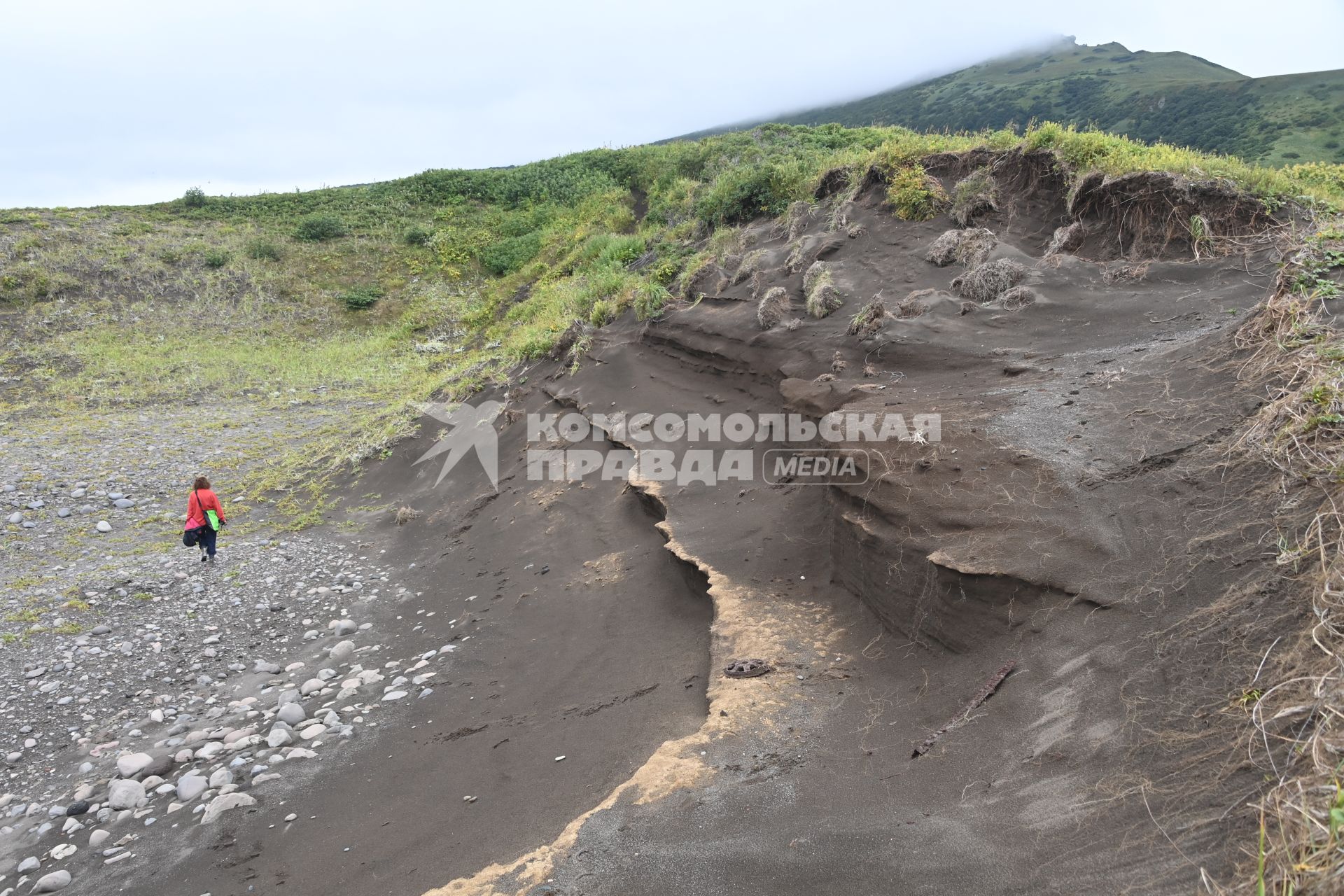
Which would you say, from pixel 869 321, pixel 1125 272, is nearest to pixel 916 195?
pixel 869 321

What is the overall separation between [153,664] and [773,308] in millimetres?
8253

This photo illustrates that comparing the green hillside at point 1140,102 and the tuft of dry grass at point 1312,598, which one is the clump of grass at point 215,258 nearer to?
the green hillside at point 1140,102

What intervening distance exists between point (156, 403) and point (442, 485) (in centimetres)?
1131

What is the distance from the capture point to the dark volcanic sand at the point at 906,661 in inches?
117

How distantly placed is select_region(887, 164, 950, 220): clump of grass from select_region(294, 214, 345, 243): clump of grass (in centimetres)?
2716

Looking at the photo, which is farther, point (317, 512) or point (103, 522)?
point (317, 512)

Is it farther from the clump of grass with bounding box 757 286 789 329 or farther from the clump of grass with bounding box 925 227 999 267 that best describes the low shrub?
the clump of grass with bounding box 925 227 999 267

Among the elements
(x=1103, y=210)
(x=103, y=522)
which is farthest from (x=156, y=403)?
(x=1103, y=210)

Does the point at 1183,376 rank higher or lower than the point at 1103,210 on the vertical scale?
lower

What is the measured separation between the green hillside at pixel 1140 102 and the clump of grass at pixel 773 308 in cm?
1542

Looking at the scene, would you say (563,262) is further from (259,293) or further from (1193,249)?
(1193,249)

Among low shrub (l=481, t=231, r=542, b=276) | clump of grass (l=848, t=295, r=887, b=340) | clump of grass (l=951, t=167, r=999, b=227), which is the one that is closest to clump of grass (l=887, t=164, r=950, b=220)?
clump of grass (l=951, t=167, r=999, b=227)

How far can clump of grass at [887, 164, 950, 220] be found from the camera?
33.9 ft

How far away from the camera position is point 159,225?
29688mm
